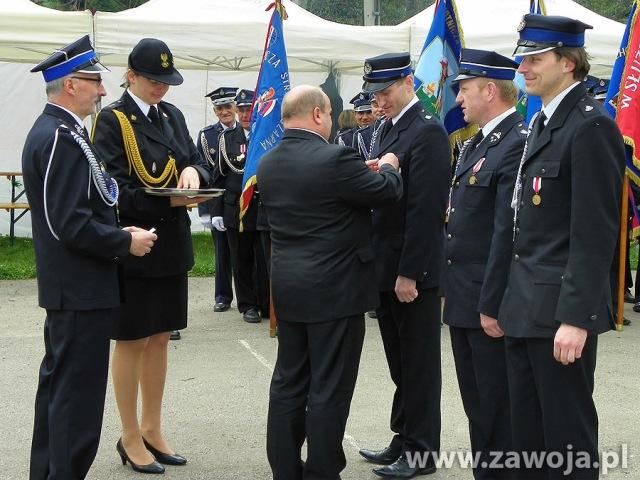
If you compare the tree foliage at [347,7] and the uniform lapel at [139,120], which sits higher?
the tree foliage at [347,7]

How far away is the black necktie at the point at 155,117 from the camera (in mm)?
4566

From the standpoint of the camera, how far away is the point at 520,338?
3.21 m

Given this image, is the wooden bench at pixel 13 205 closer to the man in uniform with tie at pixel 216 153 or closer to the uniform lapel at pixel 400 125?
the man in uniform with tie at pixel 216 153

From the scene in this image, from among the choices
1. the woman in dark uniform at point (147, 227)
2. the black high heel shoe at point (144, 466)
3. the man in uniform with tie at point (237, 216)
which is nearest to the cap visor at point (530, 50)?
the woman in dark uniform at point (147, 227)

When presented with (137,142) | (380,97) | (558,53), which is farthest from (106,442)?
(558,53)

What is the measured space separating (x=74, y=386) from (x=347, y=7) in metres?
28.2

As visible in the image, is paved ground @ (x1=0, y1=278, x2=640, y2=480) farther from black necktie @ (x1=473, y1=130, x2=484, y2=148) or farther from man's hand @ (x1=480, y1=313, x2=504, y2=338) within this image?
black necktie @ (x1=473, y1=130, x2=484, y2=148)

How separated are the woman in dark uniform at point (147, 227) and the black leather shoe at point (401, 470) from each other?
A: 107 cm

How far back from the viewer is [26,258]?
11.5 m

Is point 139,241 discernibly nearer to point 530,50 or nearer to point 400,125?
point 400,125

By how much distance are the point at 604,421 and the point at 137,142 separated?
319 cm

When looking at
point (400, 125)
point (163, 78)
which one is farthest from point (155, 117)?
point (400, 125)

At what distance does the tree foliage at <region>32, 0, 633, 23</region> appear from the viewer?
2873 cm

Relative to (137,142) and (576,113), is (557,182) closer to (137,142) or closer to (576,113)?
(576,113)
